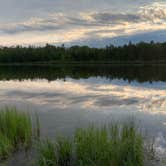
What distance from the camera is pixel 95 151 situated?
23.9 feet

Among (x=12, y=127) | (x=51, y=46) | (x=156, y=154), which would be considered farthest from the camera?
(x=51, y=46)

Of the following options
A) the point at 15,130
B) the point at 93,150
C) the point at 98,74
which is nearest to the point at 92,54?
the point at 98,74

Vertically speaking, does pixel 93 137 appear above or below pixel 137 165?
above

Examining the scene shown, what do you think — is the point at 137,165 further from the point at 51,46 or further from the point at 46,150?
the point at 51,46

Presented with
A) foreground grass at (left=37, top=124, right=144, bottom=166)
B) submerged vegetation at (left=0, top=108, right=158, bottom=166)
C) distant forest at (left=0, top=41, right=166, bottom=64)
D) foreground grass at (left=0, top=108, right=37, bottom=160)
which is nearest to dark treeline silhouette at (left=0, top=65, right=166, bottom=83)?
foreground grass at (left=0, top=108, right=37, bottom=160)

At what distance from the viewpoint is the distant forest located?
110m

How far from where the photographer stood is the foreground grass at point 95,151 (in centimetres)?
714

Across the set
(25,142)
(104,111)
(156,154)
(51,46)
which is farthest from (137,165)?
(51,46)

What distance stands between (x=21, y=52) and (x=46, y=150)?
12123 cm

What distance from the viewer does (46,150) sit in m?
7.52

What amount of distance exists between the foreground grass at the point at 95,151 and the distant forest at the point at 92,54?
104 metres

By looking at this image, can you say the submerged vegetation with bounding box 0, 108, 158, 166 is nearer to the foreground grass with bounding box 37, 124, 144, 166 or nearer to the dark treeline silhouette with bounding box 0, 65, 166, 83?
the foreground grass with bounding box 37, 124, 144, 166

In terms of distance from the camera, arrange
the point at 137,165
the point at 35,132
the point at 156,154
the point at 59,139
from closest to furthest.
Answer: the point at 137,165, the point at 59,139, the point at 156,154, the point at 35,132

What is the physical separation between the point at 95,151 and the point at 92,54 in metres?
113
